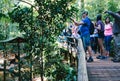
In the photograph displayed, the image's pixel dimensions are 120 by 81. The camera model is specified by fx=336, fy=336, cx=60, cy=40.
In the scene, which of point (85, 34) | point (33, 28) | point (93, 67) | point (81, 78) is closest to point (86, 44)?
point (85, 34)

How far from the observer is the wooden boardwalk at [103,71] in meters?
8.09

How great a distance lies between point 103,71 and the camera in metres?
8.76

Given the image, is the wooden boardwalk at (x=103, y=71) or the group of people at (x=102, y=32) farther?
the group of people at (x=102, y=32)

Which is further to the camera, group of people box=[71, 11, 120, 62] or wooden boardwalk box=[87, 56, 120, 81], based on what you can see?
Answer: group of people box=[71, 11, 120, 62]

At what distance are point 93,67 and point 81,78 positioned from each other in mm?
4672

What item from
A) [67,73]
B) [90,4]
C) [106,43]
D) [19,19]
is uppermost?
[90,4]

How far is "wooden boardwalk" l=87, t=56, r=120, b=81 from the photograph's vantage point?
8.09m

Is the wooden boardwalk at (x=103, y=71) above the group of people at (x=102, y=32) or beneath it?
beneath

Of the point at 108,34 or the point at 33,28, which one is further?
the point at 108,34

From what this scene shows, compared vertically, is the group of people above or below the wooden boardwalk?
→ above

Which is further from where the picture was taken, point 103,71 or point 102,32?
point 102,32

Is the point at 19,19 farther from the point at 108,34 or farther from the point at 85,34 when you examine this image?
the point at 108,34

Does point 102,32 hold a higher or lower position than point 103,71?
higher

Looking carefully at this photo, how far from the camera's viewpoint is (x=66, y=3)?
30.1ft
